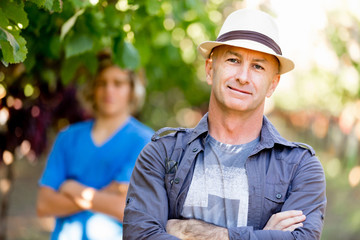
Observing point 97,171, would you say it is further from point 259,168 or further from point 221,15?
point 221,15

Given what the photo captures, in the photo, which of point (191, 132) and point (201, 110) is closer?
point (191, 132)

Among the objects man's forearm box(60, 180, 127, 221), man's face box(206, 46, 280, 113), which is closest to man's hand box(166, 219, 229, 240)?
man's face box(206, 46, 280, 113)

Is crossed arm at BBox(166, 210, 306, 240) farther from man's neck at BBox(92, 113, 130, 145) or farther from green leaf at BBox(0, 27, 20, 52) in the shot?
man's neck at BBox(92, 113, 130, 145)

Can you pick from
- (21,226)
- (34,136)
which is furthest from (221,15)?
(21,226)

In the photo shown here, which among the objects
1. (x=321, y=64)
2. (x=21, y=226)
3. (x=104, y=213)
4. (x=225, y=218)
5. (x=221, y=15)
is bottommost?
(x=21, y=226)

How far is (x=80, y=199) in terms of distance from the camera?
3.87 metres

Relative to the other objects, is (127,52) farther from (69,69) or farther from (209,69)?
(209,69)

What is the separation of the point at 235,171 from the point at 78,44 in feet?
4.52

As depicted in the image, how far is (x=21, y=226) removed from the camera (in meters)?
10.3

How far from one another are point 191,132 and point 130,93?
1.79 m

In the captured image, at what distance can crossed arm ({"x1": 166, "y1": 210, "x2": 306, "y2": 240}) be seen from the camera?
2.45 meters

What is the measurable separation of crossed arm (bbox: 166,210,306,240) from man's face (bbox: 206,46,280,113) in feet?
1.79

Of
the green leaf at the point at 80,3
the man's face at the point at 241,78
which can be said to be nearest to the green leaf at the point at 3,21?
the green leaf at the point at 80,3

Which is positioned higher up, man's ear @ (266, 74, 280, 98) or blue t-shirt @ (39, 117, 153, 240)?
man's ear @ (266, 74, 280, 98)
